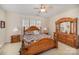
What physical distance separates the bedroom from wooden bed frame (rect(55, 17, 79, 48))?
0.20ft

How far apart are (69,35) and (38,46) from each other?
0.63 meters

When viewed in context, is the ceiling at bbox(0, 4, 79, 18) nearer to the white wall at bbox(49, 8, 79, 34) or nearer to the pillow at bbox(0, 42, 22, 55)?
the white wall at bbox(49, 8, 79, 34)

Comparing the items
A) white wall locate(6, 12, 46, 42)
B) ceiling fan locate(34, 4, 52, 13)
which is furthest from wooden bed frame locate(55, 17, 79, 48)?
white wall locate(6, 12, 46, 42)

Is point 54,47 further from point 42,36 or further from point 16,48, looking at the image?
point 16,48

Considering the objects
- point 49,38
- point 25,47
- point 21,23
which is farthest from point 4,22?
point 49,38

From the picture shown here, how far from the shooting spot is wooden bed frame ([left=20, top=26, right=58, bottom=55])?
194 cm

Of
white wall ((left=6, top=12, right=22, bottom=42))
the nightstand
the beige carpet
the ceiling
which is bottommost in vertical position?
the beige carpet

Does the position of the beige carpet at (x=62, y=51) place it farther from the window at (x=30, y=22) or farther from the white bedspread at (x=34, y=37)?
the window at (x=30, y=22)

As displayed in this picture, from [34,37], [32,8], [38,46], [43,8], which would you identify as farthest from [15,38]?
[43,8]

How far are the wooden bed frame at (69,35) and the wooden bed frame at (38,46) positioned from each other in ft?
0.43

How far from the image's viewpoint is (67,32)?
1.99 meters

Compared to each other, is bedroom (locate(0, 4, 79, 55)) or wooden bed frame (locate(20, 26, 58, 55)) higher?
bedroom (locate(0, 4, 79, 55))
